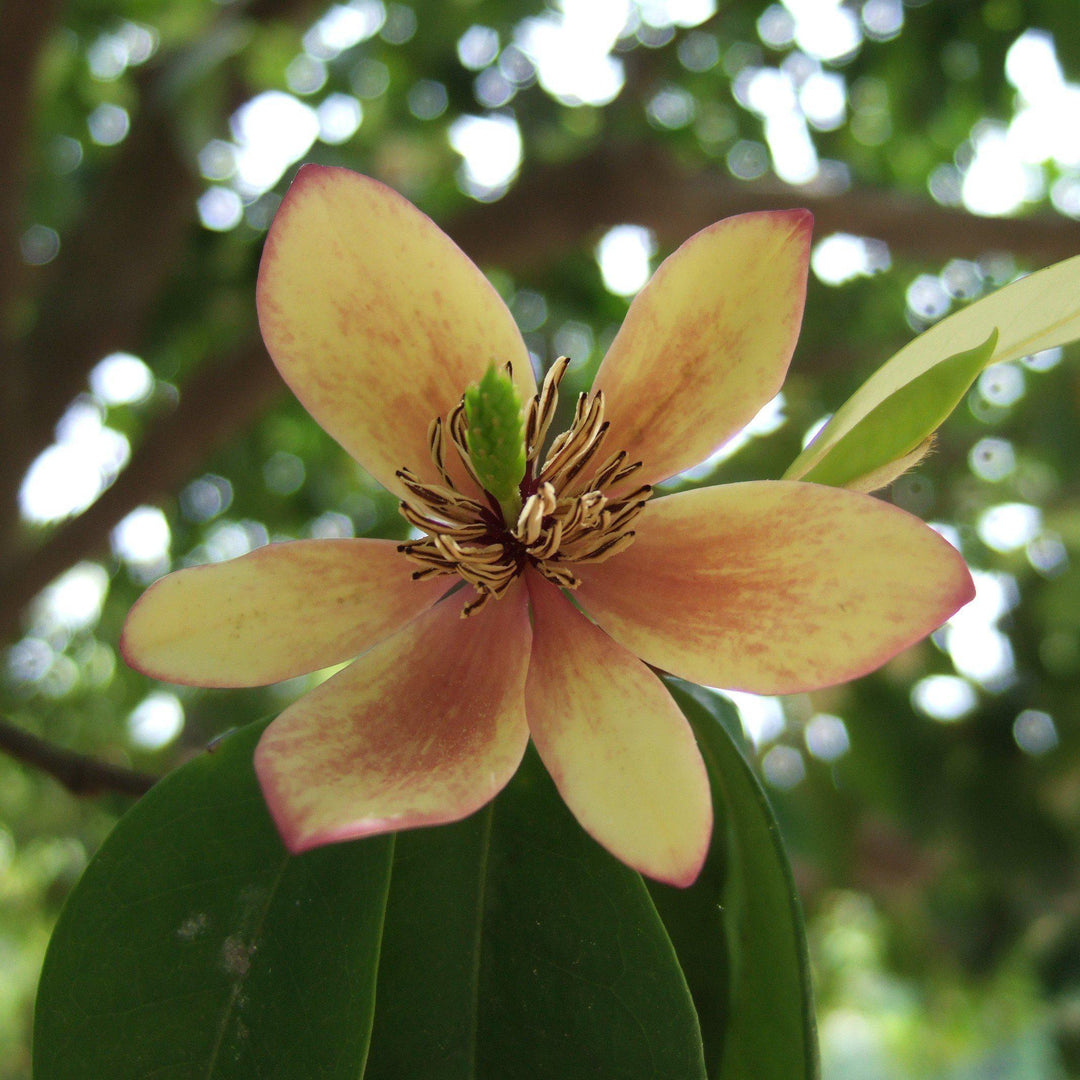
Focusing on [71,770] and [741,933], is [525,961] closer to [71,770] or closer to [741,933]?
[741,933]

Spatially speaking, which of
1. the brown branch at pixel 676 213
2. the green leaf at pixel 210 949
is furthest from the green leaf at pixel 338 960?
the brown branch at pixel 676 213

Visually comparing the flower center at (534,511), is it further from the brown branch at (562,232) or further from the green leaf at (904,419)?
the brown branch at (562,232)

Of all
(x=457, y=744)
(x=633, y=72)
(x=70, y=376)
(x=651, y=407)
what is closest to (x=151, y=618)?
(x=457, y=744)

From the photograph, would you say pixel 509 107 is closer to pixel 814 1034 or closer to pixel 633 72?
pixel 633 72

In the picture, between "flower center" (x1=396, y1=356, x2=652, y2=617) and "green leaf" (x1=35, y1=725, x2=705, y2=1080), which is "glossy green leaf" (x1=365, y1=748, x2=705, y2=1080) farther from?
"flower center" (x1=396, y1=356, x2=652, y2=617)

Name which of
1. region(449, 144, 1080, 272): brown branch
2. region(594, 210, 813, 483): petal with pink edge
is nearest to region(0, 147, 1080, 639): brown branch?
region(449, 144, 1080, 272): brown branch

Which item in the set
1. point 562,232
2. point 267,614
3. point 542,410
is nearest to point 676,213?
point 562,232

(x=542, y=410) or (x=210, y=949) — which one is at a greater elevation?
(x=542, y=410)
